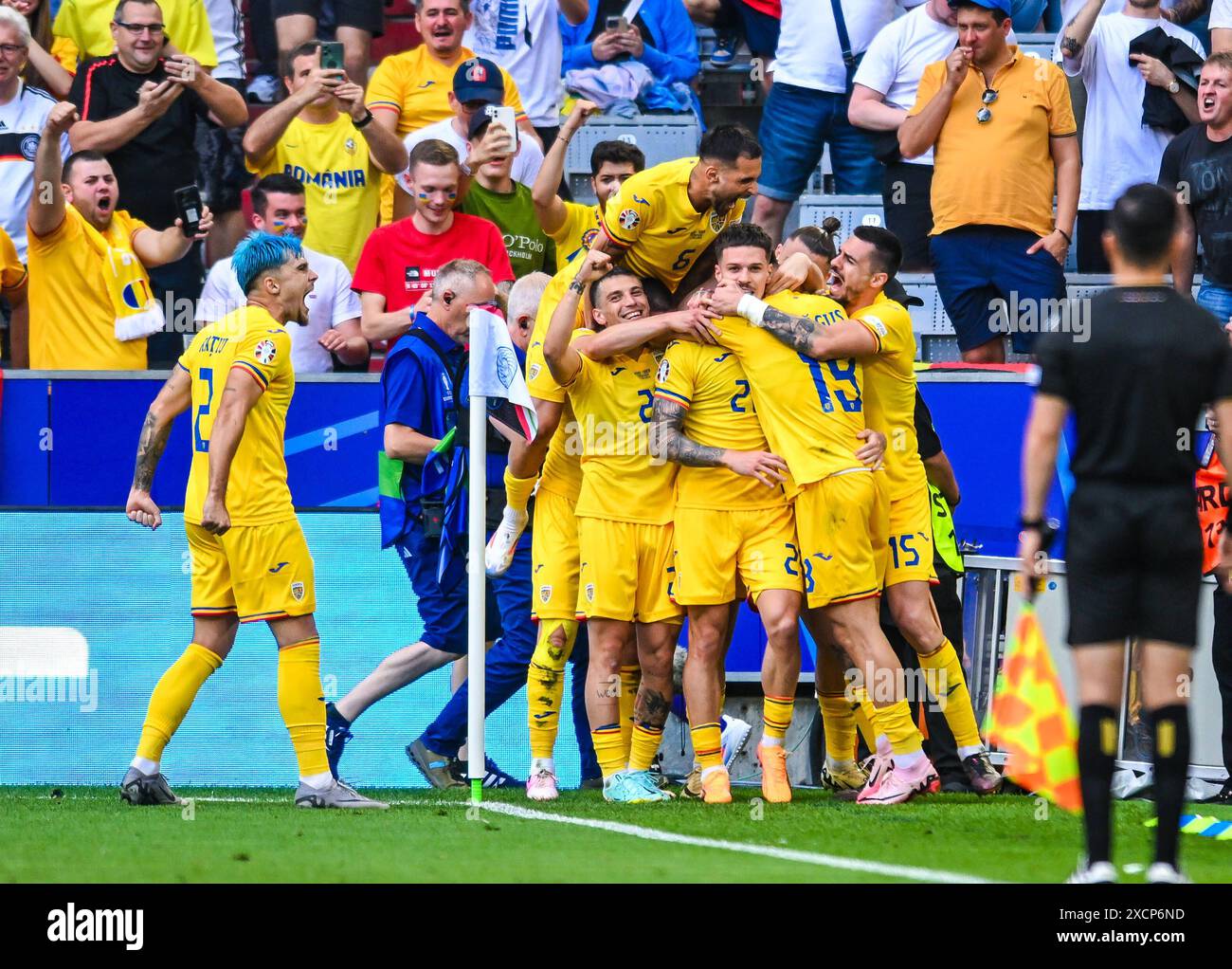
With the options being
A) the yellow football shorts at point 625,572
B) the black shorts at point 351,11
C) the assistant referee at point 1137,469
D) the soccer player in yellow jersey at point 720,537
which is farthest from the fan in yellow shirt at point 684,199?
the black shorts at point 351,11

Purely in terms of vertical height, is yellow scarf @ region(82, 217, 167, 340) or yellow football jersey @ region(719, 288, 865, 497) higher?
yellow scarf @ region(82, 217, 167, 340)

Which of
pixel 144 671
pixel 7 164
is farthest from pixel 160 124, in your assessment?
pixel 144 671

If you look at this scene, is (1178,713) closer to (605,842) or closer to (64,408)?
(605,842)

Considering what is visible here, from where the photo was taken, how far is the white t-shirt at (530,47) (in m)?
12.8

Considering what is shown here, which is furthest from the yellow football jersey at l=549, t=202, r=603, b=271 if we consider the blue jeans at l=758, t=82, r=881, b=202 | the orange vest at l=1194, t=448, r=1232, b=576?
the orange vest at l=1194, t=448, r=1232, b=576

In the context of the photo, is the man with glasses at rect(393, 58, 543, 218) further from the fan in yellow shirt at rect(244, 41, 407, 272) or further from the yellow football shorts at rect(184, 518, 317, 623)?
the yellow football shorts at rect(184, 518, 317, 623)

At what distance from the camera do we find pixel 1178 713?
224 inches

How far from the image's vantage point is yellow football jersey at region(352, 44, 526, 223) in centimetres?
1225

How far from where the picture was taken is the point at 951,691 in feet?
29.1

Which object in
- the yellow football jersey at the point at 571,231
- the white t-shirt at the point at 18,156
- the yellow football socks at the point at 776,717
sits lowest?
the yellow football socks at the point at 776,717

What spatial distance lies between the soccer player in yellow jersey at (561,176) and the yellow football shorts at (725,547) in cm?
186

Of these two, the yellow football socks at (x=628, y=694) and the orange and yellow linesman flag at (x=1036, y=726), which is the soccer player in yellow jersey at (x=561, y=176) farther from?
the orange and yellow linesman flag at (x=1036, y=726)

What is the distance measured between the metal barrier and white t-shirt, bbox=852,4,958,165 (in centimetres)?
363

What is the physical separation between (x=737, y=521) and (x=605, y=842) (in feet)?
6.61
